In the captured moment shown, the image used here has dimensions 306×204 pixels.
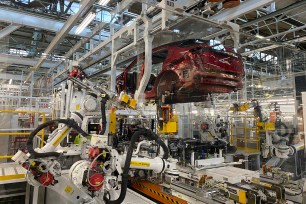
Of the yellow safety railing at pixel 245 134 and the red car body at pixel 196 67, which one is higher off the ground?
the red car body at pixel 196 67

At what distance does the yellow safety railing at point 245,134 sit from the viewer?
8.62 metres

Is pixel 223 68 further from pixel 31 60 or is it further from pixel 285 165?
pixel 31 60

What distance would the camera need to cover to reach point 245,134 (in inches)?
349

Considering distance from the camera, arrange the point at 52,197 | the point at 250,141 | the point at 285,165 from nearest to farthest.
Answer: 1. the point at 52,197
2. the point at 285,165
3. the point at 250,141

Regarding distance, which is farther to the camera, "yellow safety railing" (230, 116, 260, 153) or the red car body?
"yellow safety railing" (230, 116, 260, 153)

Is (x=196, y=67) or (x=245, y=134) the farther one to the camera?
(x=245, y=134)

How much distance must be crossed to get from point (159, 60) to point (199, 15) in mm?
1334

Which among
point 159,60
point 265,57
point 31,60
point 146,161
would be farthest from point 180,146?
point 31,60

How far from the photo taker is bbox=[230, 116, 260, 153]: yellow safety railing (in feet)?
28.3

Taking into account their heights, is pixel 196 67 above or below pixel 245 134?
above

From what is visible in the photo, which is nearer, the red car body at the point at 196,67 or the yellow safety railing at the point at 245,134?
the red car body at the point at 196,67

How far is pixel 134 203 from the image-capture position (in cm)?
378

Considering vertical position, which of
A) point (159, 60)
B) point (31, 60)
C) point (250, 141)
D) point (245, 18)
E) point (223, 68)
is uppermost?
point (245, 18)

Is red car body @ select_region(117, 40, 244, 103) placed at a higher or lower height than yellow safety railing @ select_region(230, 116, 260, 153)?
higher
